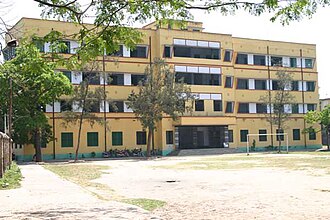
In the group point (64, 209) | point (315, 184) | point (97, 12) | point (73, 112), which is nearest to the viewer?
point (97, 12)

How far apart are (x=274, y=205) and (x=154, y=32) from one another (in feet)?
148

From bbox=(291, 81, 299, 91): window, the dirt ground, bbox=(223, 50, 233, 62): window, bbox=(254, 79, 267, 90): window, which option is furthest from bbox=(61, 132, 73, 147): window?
bbox=(291, 81, 299, 91): window

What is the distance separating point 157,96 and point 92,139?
8.92 m

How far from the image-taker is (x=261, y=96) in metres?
62.3

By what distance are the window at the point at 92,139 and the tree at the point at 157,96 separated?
17.6ft

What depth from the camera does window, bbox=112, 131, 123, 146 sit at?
53969 millimetres

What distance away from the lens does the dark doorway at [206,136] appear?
5803 centimetres

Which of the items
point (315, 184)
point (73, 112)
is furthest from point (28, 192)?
point (73, 112)

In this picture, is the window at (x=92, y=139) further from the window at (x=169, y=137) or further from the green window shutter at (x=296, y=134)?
the green window shutter at (x=296, y=134)

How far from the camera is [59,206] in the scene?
1362 cm

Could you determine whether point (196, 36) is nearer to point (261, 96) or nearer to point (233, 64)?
point (233, 64)

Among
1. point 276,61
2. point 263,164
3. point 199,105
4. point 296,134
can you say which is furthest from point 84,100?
point 296,134

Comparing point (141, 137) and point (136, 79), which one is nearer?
point (136, 79)

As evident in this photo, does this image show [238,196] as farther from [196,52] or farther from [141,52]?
[196,52]
